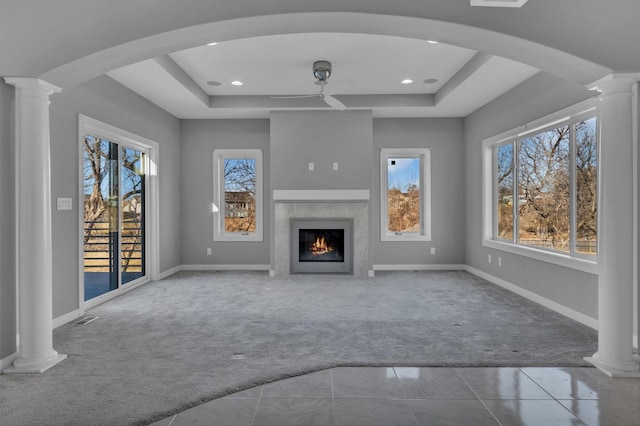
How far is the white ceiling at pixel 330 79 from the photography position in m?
4.07

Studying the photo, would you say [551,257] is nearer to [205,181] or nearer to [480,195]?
[480,195]

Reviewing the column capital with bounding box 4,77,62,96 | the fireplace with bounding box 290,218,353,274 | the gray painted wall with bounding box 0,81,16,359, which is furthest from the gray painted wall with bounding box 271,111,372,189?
the gray painted wall with bounding box 0,81,16,359

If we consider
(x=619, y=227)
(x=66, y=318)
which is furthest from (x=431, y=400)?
(x=66, y=318)

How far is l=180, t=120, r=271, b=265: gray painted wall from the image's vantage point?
6594 millimetres

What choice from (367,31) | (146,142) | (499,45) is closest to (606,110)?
(499,45)

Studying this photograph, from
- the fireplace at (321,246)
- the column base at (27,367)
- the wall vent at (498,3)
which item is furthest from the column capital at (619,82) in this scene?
the column base at (27,367)

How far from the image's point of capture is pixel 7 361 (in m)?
2.57

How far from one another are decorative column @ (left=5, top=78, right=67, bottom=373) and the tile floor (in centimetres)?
132

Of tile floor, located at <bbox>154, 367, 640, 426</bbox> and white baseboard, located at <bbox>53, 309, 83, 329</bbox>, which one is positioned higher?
white baseboard, located at <bbox>53, 309, 83, 329</bbox>

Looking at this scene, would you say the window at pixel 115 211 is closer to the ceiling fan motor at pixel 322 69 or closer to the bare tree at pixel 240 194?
the bare tree at pixel 240 194

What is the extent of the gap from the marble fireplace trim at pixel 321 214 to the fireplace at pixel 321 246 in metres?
0.08

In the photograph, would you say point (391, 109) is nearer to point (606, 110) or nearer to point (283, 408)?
point (606, 110)

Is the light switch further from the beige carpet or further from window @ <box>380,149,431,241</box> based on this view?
window @ <box>380,149,431,241</box>

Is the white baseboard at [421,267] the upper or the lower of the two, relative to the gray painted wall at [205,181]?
lower
